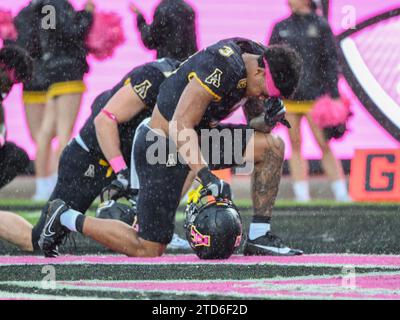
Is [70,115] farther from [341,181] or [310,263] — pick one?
[310,263]

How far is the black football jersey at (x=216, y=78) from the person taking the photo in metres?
6.67

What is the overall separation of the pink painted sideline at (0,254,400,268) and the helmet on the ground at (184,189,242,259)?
2.9 inches

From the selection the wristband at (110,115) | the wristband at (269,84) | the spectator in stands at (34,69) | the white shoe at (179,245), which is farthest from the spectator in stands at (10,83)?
the spectator in stands at (34,69)

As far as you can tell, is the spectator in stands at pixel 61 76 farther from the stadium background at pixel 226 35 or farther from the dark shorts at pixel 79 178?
the dark shorts at pixel 79 178

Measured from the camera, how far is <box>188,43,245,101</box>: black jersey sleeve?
6660 millimetres

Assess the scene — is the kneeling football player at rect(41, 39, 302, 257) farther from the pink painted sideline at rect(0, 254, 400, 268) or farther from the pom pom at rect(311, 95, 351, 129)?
the pom pom at rect(311, 95, 351, 129)

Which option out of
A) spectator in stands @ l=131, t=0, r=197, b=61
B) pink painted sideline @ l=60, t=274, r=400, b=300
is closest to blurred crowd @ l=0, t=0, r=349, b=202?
spectator in stands @ l=131, t=0, r=197, b=61

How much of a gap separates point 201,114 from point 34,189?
258 inches

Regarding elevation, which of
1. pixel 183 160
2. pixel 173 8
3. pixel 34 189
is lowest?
pixel 34 189

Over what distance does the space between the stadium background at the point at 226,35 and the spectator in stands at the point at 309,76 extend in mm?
882

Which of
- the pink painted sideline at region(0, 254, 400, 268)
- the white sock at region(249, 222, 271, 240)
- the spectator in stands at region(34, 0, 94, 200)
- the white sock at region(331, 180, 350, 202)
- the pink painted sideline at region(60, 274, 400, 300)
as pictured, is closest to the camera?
the pink painted sideline at region(60, 274, 400, 300)

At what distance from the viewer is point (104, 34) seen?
10.8 meters

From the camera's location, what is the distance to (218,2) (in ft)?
43.4
